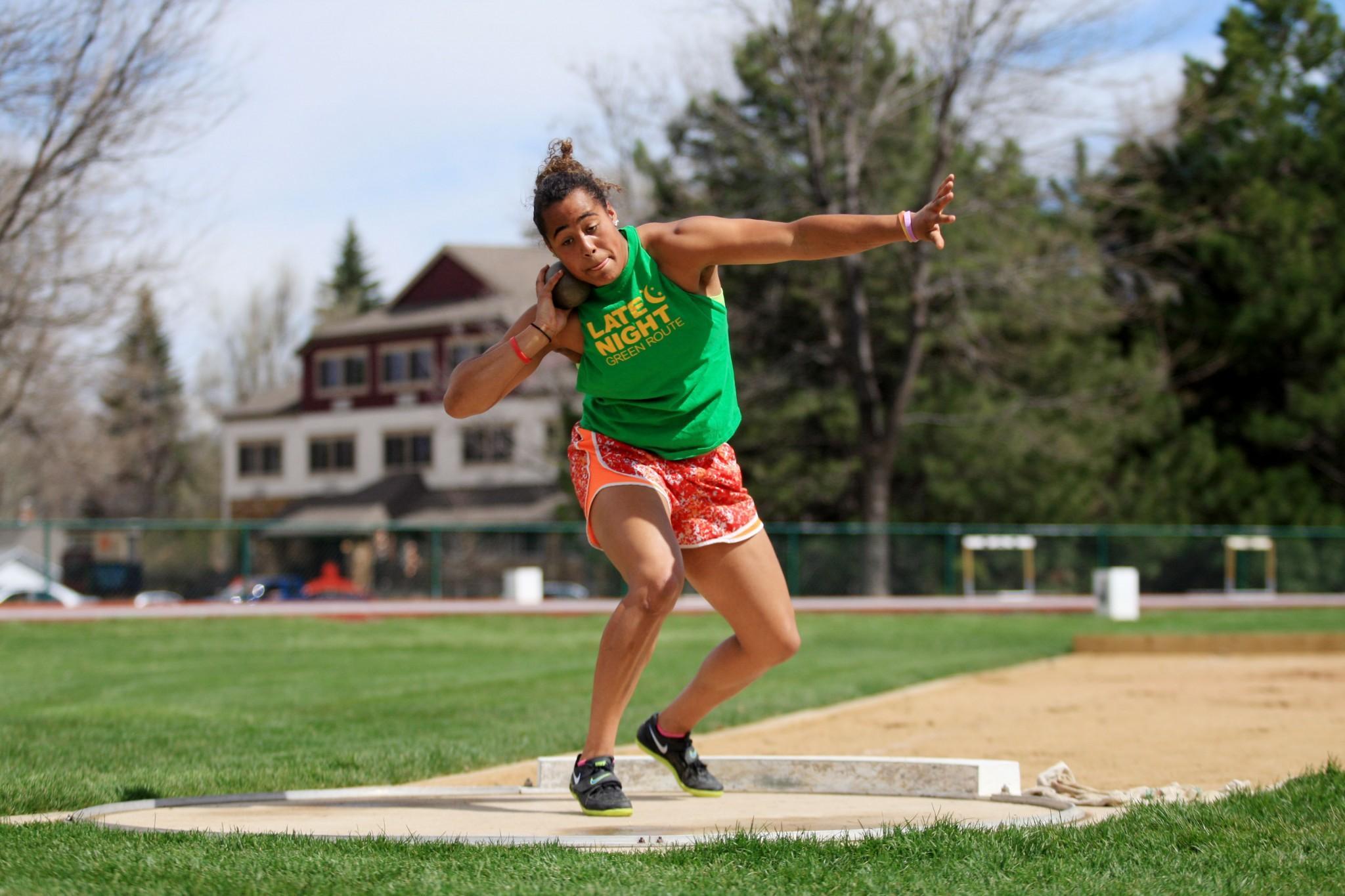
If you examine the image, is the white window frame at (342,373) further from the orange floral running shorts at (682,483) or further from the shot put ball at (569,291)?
the shot put ball at (569,291)

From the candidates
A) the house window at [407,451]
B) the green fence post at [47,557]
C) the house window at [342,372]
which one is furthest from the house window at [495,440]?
the green fence post at [47,557]

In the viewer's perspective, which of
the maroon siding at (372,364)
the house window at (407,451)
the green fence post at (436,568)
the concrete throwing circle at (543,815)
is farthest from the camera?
the house window at (407,451)

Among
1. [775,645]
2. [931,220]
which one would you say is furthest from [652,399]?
[931,220]

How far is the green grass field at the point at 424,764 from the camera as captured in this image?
3.66m

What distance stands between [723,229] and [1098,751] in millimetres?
4297

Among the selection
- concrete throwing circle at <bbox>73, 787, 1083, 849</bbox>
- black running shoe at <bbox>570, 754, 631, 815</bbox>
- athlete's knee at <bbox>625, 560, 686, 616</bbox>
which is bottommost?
concrete throwing circle at <bbox>73, 787, 1083, 849</bbox>

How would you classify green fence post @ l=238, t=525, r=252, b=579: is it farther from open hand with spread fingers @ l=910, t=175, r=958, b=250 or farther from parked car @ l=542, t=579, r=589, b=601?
open hand with spread fingers @ l=910, t=175, r=958, b=250

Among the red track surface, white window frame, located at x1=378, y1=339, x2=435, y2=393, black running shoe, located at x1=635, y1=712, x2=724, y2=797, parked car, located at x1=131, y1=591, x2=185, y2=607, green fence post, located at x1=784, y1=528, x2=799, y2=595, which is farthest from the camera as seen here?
white window frame, located at x1=378, y1=339, x2=435, y2=393

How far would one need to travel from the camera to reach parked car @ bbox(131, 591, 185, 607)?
25.6m

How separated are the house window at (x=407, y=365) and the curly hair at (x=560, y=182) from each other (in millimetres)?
49558

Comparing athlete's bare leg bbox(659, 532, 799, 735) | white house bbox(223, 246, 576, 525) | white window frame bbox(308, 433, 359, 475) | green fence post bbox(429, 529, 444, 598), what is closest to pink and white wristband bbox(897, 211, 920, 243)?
athlete's bare leg bbox(659, 532, 799, 735)

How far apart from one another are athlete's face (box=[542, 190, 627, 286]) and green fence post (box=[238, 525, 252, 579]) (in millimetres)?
22990

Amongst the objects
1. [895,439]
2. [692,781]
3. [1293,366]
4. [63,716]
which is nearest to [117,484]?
[895,439]

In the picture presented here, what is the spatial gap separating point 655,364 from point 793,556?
24.9m
